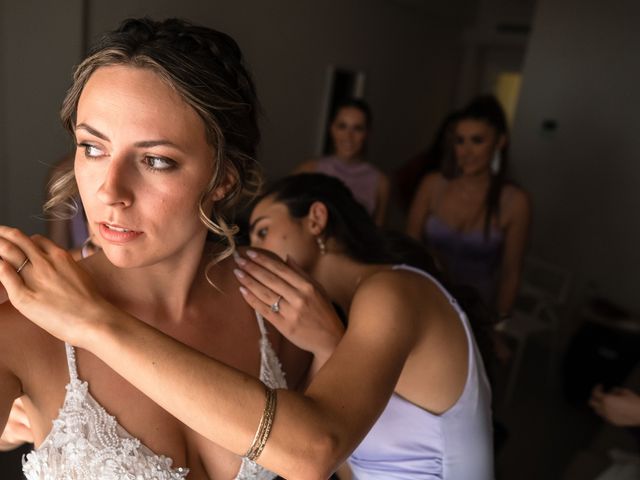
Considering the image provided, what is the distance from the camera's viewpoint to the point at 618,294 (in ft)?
12.9

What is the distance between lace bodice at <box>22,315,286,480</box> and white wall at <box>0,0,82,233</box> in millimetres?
1732

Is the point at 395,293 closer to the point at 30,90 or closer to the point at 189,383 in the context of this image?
the point at 189,383

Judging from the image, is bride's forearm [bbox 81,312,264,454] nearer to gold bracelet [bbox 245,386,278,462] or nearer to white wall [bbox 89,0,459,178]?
gold bracelet [bbox 245,386,278,462]

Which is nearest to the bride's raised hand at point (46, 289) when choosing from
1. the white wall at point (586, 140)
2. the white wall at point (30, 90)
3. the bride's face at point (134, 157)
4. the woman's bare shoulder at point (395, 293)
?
the bride's face at point (134, 157)

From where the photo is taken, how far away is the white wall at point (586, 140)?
3807mm

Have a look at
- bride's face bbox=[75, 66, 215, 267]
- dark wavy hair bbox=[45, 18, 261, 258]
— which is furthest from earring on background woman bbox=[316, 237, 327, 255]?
bride's face bbox=[75, 66, 215, 267]

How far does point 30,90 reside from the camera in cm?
234

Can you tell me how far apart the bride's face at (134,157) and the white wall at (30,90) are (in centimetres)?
166

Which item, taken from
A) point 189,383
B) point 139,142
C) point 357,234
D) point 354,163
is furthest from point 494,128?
point 189,383

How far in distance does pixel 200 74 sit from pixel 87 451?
23.0 inches

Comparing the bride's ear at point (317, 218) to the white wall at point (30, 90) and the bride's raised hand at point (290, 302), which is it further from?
the white wall at point (30, 90)

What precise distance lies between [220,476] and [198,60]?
0.70 meters

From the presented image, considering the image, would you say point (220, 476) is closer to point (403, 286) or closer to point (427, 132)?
point (403, 286)

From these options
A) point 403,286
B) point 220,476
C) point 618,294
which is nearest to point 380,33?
point 618,294
